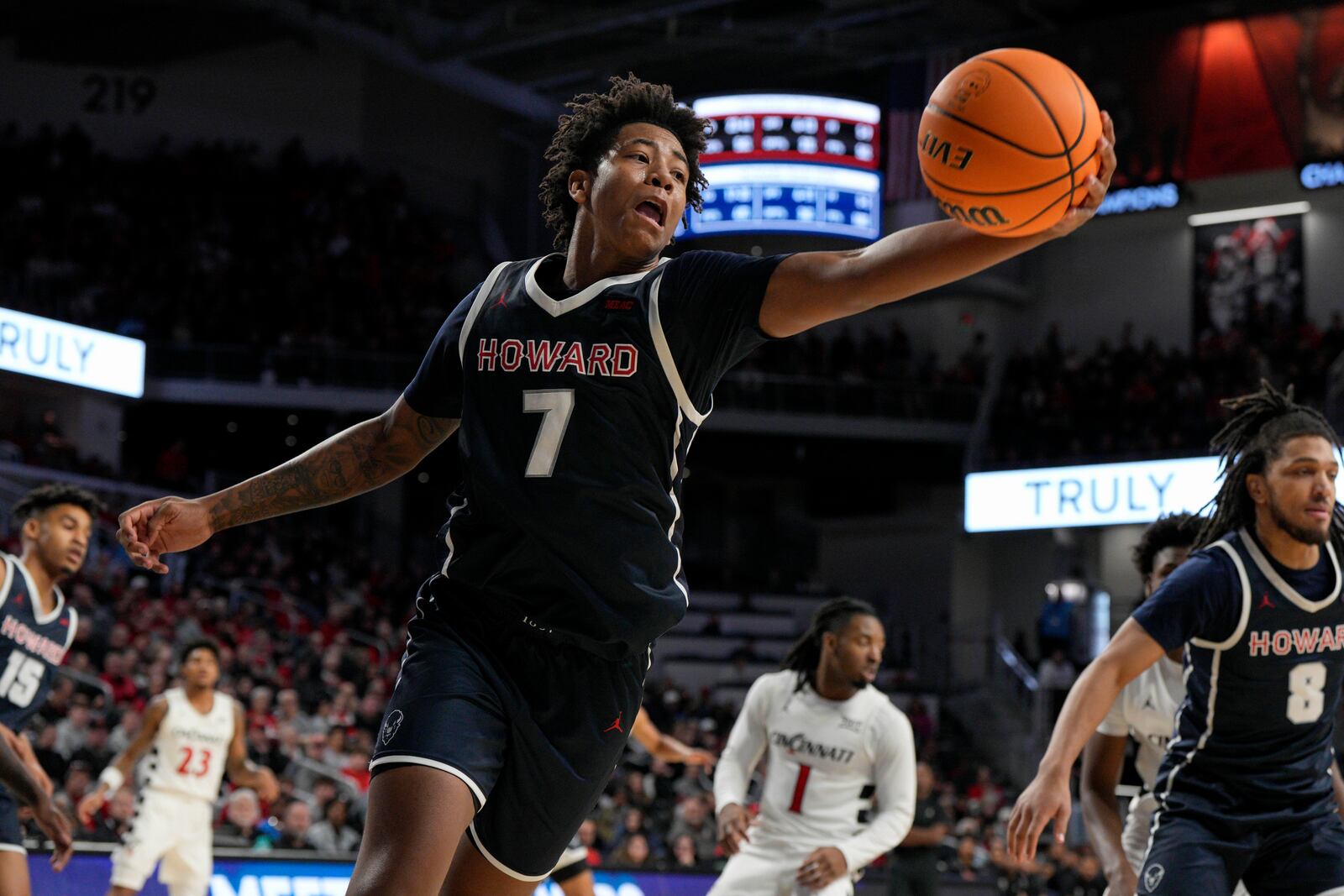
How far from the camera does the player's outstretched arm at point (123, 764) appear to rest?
8617 mm

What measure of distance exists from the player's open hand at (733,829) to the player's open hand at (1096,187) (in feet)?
13.7

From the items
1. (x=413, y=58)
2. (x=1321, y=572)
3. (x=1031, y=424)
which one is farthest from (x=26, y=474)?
(x=1321, y=572)

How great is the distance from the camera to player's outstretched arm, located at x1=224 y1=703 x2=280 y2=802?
9.26m

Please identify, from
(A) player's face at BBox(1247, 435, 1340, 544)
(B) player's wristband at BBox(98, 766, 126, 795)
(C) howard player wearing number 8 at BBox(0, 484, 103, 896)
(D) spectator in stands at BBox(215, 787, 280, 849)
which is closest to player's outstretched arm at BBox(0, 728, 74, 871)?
(C) howard player wearing number 8 at BBox(0, 484, 103, 896)

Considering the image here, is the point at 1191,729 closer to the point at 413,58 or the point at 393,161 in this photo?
the point at 413,58

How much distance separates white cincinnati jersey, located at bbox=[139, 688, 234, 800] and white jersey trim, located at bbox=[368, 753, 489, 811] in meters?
7.00

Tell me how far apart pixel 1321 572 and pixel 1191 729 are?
2.00 ft

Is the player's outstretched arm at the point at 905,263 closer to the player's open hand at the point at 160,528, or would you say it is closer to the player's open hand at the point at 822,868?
the player's open hand at the point at 160,528

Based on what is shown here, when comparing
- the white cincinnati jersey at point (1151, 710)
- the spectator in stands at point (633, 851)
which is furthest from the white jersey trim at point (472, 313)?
the spectator in stands at point (633, 851)

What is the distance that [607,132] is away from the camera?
3.92m

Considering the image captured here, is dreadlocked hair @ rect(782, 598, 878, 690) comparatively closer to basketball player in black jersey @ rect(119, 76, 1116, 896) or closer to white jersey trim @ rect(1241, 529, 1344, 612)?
white jersey trim @ rect(1241, 529, 1344, 612)

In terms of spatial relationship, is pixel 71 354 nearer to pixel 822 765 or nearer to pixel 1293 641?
pixel 822 765

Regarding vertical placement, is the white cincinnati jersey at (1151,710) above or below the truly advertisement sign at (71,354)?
below

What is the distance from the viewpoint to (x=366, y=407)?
84.4 feet
